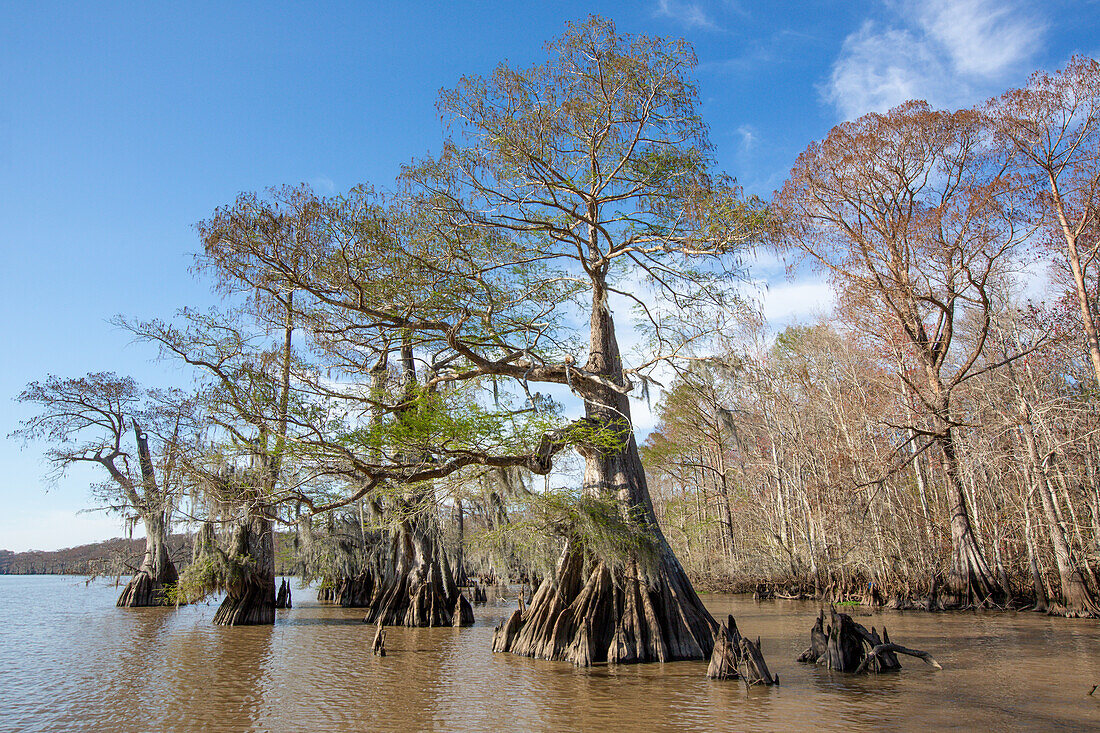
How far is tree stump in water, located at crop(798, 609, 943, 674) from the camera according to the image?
8.16m

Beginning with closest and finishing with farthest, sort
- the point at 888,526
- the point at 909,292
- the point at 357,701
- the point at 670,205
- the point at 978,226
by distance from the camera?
1. the point at 357,701
2. the point at 670,205
3. the point at 978,226
4. the point at 909,292
5. the point at 888,526

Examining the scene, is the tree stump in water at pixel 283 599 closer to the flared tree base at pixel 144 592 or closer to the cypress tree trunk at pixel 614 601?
the flared tree base at pixel 144 592

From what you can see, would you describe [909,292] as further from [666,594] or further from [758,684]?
[758,684]

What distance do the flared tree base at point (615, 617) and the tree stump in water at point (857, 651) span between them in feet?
5.29

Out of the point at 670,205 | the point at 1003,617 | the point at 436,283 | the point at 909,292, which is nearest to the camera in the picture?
the point at 436,283

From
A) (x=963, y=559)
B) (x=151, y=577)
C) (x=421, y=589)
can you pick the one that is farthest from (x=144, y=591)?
(x=963, y=559)

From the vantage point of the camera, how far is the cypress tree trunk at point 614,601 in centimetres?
920

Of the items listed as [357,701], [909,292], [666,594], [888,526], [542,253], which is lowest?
[357,701]

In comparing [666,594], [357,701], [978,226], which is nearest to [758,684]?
[666,594]

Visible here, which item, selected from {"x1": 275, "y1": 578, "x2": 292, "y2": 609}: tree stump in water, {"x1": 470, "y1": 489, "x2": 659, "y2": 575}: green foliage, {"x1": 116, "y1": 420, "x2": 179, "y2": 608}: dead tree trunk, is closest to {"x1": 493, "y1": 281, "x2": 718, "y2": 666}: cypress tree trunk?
{"x1": 470, "y1": 489, "x2": 659, "y2": 575}: green foliage

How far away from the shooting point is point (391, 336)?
392 inches

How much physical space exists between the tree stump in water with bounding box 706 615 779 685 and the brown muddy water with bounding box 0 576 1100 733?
0.24 metres

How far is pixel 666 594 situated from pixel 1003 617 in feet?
29.9

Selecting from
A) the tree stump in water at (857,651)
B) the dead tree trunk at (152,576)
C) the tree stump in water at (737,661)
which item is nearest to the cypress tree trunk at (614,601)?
the tree stump in water at (737,661)
